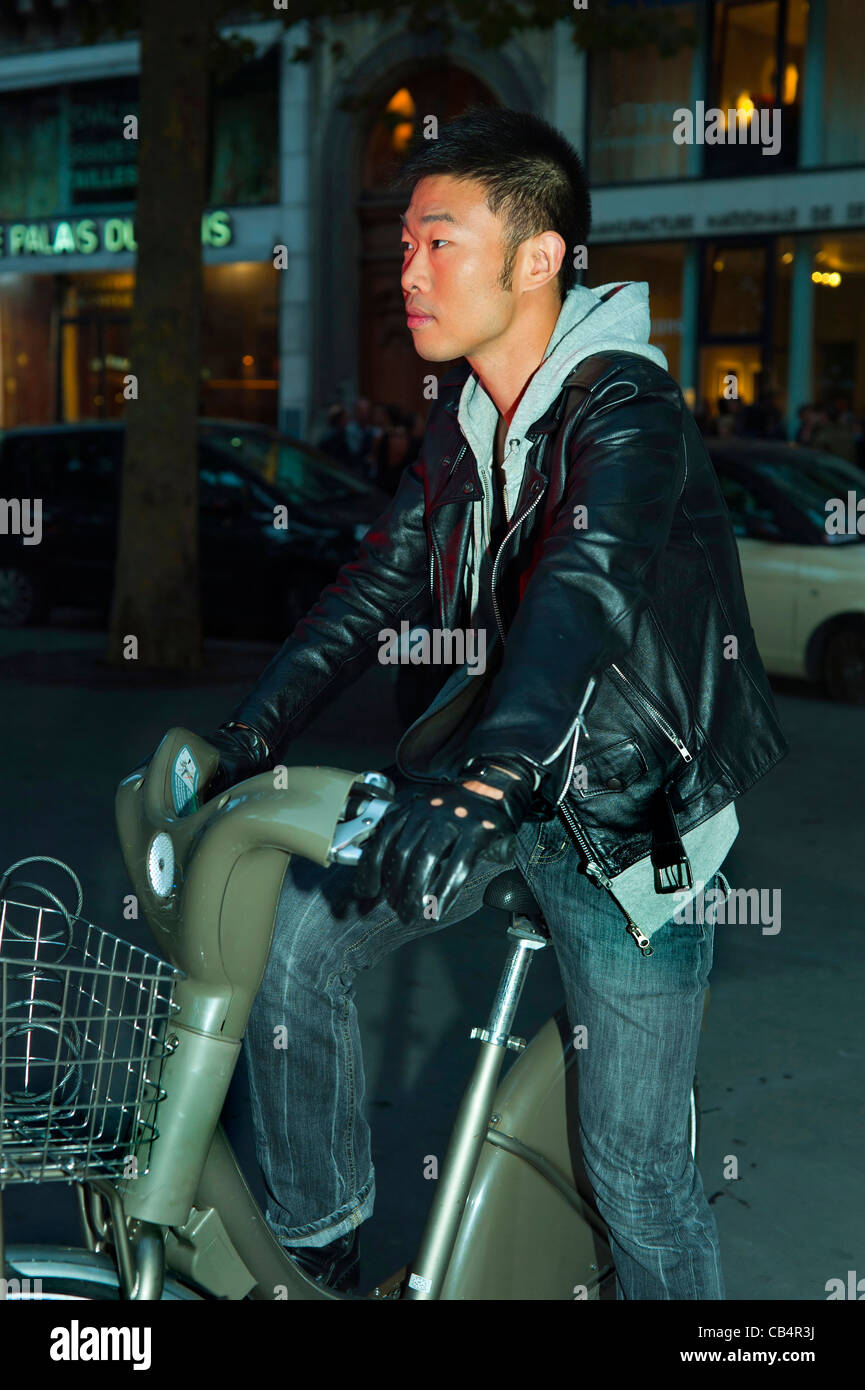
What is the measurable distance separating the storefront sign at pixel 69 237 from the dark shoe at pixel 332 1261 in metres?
23.6

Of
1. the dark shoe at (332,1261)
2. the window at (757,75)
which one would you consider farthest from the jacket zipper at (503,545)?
the window at (757,75)

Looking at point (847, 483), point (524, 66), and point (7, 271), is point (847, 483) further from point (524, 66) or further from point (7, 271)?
point (7, 271)

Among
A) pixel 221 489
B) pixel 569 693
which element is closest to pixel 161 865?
pixel 569 693

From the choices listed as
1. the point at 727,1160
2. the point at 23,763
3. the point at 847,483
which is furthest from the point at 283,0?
the point at 727,1160

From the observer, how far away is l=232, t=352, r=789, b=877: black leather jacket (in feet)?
6.44

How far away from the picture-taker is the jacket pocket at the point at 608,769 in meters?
2.12

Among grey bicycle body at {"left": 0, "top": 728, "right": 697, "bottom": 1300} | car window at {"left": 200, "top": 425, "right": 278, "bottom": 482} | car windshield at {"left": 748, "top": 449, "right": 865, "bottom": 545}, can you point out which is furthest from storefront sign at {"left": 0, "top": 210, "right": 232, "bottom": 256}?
grey bicycle body at {"left": 0, "top": 728, "right": 697, "bottom": 1300}

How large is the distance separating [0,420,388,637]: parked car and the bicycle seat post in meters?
9.48

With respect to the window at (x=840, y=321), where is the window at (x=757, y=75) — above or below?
above

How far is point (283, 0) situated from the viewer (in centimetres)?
1073

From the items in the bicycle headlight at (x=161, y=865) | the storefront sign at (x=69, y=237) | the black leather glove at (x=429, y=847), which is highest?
the storefront sign at (x=69, y=237)

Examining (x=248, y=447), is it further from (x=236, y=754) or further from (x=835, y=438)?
(x=236, y=754)

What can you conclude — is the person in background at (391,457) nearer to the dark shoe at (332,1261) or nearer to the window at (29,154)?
the dark shoe at (332,1261)

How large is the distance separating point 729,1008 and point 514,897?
8.67 ft
